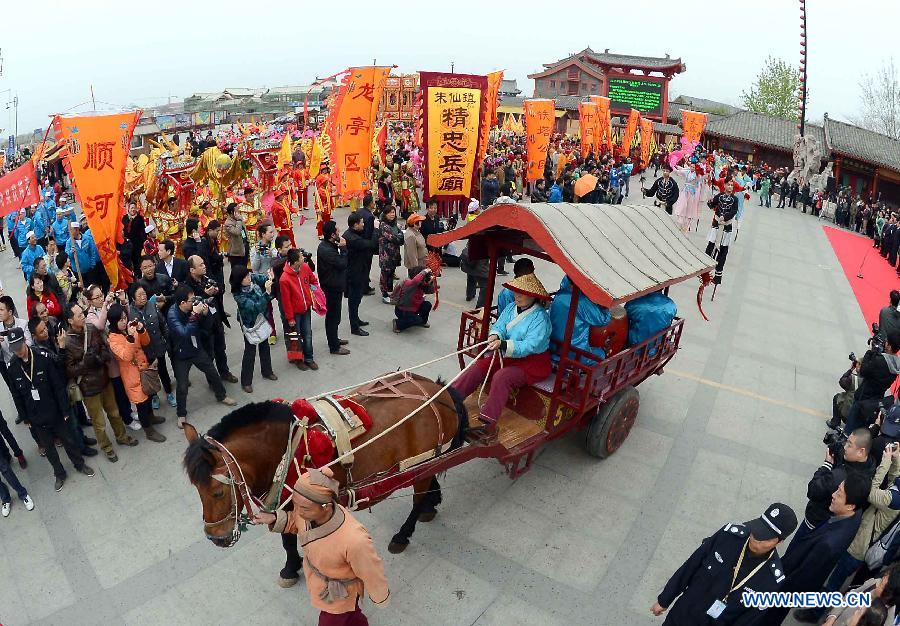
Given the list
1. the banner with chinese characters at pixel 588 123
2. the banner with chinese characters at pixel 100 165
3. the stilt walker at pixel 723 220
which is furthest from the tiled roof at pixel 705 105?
the banner with chinese characters at pixel 100 165

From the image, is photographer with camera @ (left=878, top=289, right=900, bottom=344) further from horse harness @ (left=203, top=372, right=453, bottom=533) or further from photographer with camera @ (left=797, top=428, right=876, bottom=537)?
horse harness @ (left=203, top=372, right=453, bottom=533)

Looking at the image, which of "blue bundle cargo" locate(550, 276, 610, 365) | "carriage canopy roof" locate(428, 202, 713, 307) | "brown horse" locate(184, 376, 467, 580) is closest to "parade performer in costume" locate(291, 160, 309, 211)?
"carriage canopy roof" locate(428, 202, 713, 307)

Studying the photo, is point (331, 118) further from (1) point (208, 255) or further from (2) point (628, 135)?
Answer: (2) point (628, 135)

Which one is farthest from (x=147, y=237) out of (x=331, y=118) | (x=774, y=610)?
(x=774, y=610)

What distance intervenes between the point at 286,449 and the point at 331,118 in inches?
346

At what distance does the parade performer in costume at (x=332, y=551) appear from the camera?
3.00 meters

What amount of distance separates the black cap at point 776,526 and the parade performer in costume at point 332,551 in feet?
7.17

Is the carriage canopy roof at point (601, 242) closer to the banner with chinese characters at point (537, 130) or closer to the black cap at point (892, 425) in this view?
the black cap at point (892, 425)

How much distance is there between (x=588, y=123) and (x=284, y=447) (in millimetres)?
23217

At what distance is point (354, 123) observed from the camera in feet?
36.2

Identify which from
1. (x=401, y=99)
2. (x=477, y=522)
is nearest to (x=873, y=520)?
(x=477, y=522)

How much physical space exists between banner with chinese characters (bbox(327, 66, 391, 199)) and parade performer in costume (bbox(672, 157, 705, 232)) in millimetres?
9051

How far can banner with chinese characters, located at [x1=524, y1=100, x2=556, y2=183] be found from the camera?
18.8 metres

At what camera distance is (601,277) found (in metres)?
4.72
